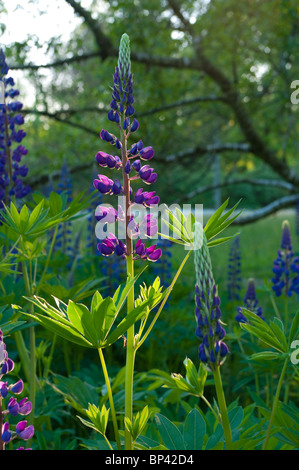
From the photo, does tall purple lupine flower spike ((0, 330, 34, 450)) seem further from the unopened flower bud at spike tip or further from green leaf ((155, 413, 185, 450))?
the unopened flower bud at spike tip

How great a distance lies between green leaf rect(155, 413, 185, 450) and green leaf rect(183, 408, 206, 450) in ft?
0.09

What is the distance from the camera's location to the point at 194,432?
1460 millimetres

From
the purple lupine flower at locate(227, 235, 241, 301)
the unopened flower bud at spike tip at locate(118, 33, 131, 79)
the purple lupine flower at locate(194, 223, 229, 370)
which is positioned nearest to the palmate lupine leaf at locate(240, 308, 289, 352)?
the purple lupine flower at locate(194, 223, 229, 370)

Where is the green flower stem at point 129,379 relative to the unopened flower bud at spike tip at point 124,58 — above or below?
below

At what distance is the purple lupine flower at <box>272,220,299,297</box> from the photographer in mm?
2770

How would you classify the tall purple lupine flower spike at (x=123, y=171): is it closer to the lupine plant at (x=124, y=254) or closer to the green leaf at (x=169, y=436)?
the lupine plant at (x=124, y=254)

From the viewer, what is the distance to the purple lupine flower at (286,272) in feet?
9.09

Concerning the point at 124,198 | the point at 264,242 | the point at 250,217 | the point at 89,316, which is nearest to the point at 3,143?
the point at 124,198

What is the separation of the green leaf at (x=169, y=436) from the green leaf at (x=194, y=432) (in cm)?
3

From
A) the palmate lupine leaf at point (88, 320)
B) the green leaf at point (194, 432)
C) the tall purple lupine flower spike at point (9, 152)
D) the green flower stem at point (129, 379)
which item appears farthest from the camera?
the tall purple lupine flower spike at point (9, 152)

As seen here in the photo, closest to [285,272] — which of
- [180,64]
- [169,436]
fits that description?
[169,436]

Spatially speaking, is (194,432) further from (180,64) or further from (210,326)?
(180,64)

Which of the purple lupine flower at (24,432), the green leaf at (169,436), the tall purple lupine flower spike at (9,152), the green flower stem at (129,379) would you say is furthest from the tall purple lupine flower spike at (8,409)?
the tall purple lupine flower spike at (9,152)

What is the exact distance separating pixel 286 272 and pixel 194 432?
1565 mm
